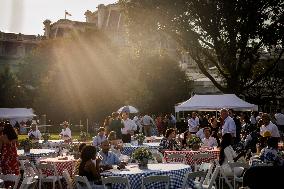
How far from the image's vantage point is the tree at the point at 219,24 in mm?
29031

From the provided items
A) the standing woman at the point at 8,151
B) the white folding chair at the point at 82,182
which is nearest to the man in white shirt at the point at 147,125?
the standing woman at the point at 8,151

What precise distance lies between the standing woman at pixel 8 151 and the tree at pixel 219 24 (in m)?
18.3

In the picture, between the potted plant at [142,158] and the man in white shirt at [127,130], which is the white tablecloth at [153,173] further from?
the man in white shirt at [127,130]

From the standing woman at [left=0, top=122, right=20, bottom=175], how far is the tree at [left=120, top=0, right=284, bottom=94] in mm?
18309

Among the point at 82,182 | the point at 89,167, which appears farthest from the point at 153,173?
the point at 82,182

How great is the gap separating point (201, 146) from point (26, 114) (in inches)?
1539

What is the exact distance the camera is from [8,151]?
12312 mm

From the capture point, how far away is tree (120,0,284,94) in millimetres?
29031

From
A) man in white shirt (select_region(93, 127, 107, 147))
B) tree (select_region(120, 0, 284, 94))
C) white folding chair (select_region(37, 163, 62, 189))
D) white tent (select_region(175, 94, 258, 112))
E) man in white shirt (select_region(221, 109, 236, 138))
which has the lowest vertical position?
white folding chair (select_region(37, 163, 62, 189))

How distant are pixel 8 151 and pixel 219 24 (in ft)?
64.8

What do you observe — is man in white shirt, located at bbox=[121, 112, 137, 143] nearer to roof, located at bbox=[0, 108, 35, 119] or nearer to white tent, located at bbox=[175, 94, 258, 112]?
white tent, located at bbox=[175, 94, 258, 112]

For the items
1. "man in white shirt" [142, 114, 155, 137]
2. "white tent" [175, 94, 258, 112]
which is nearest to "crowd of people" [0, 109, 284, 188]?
"white tent" [175, 94, 258, 112]

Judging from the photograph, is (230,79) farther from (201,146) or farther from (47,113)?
(47,113)

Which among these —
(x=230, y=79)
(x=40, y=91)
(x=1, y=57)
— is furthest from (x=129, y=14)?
(x=1, y=57)
